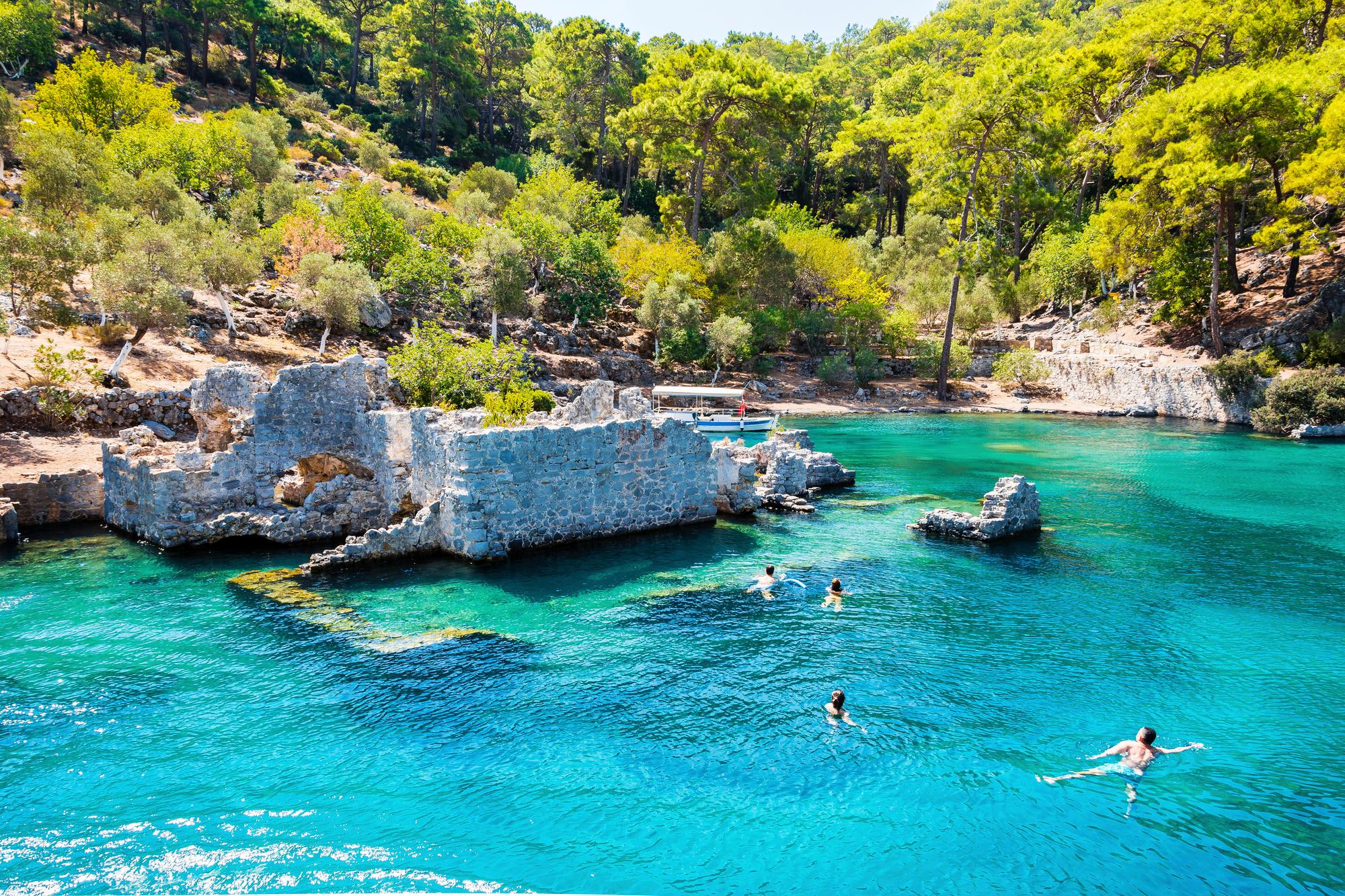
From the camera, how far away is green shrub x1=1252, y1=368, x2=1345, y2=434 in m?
39.3

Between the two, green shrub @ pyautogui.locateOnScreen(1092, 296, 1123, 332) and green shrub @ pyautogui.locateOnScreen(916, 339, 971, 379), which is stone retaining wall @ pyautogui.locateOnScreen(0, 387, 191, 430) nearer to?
green shrub @ pyautogui.locateOnScreen(916, 339, 971, 379)

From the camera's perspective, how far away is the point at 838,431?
138 ft

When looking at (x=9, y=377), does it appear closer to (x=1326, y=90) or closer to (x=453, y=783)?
(x=453, y=783)

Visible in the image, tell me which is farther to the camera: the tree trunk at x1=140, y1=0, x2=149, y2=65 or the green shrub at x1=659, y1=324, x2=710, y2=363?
the tree trunk at x1=140, y1=0, x2=149, y2=65

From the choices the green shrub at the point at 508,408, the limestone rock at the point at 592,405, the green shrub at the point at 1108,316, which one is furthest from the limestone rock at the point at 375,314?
the green shrub at the point at 1108,316

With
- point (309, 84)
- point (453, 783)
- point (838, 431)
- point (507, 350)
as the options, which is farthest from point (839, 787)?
point (309, 84)

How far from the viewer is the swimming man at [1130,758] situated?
1031 centimetres

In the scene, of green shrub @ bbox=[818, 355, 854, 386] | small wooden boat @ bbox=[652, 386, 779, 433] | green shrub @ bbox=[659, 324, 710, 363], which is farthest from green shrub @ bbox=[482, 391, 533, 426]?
green shrub @ bbox=[818, 355, 854, 386]

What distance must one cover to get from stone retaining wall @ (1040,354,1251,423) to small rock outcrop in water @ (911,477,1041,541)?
31.0 metres

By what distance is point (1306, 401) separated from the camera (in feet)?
131

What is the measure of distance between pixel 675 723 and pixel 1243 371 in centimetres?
4566

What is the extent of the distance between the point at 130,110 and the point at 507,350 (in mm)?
42462

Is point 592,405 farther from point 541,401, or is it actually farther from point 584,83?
point 584,83

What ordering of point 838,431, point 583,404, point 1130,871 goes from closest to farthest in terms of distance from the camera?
point 1130,871 < point 583,404 < point 838,431
